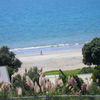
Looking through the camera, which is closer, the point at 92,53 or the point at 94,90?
the point at 94,90

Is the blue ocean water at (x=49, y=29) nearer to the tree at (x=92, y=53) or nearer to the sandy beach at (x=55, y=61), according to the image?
the sandy beach at (x=55, y=61)

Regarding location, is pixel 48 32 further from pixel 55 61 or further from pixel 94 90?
pixel 94 90

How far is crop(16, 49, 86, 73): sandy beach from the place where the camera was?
2992 centimetres

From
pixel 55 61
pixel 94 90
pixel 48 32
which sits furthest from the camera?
pixel 48 32

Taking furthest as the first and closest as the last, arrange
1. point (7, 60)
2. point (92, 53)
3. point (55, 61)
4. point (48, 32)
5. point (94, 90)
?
point (48, 32) < point (55, 61) < point (7, 60) < point (92, 53) < point (94, 90)

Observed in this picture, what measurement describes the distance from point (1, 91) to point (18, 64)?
1840 centimetres

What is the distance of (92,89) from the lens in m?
6.48

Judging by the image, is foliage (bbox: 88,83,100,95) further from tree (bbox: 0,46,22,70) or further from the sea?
A: the sea

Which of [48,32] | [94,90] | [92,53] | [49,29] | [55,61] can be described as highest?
[49,29]

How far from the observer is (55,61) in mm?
32844

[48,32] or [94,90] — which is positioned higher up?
[48,32]

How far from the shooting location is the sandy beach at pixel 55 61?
98.2ft

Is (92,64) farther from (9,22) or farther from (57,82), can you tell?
(9,22)

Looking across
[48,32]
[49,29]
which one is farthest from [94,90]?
[49,29]
